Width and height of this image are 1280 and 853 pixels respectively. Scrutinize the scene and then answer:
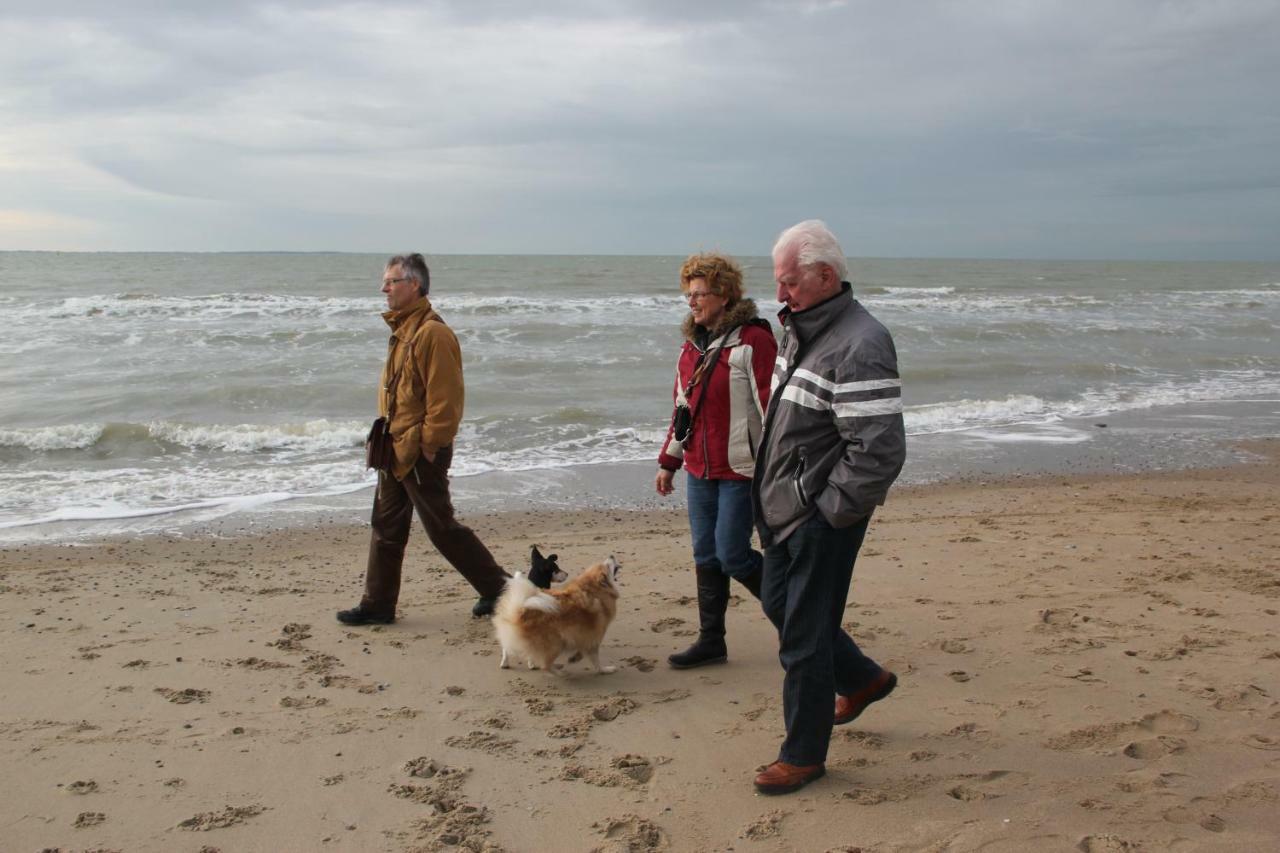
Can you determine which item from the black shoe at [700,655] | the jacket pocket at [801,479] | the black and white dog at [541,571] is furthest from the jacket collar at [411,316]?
the jacket pocket at [801,479]

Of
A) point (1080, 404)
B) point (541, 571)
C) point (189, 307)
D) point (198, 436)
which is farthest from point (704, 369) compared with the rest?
point (189, 307)

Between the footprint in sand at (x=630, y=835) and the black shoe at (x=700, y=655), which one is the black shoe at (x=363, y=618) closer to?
the black shoe at (x=700, y=655)

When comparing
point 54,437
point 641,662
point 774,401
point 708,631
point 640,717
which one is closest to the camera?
point 774,401

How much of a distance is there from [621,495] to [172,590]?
411cm

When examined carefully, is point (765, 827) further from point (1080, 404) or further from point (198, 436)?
point (1080, 404)

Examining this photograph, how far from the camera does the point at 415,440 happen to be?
15.6ft

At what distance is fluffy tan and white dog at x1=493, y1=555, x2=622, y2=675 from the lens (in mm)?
4191

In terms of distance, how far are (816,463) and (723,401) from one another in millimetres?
1109

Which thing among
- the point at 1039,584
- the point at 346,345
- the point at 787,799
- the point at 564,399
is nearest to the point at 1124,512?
the point at 1039,584

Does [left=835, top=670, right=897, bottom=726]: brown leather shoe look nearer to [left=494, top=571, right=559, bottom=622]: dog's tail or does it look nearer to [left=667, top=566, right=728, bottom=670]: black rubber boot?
[left=667, top=566, right=728, bottom=670]: black rubber boot

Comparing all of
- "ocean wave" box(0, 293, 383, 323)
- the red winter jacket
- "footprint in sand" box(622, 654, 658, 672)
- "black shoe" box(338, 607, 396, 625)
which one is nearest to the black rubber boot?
"footprint in sand" box(622, 654, 658, 672)

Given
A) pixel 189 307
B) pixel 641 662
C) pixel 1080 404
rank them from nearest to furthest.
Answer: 1. pixel 641 662
2. pixel 1080 404
3. pixel 189 307

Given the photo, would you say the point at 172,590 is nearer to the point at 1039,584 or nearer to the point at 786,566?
the point at 786,566

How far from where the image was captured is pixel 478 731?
3.78 meters
